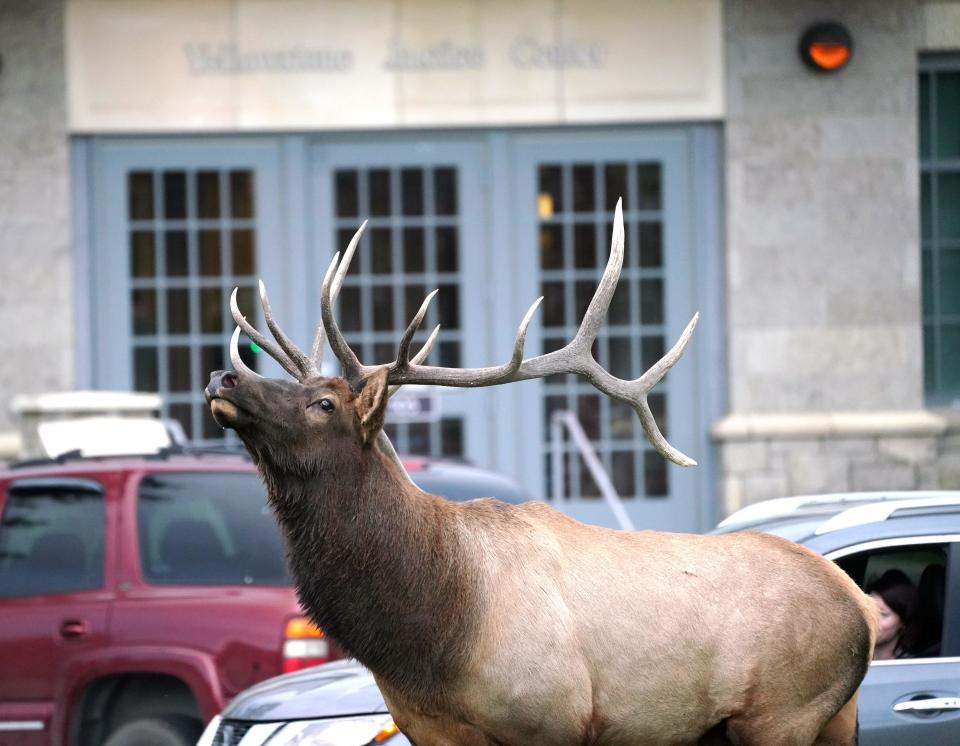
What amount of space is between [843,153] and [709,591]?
9.10 m

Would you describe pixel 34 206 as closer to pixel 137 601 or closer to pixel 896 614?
pixel 137 601

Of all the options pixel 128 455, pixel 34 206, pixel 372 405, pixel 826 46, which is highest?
pixel 826 46

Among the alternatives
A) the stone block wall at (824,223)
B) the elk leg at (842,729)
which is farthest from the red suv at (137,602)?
the stone block wall at (824,223)

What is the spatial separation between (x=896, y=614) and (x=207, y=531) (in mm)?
3247

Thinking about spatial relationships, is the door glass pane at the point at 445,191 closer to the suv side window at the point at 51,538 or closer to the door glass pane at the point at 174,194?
the door glass pane at the point at 174,194

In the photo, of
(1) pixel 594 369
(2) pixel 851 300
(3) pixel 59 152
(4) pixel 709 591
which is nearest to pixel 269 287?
(3) pixel 59 152

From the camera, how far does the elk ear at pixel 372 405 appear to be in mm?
4457

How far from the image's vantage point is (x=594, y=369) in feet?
16.4

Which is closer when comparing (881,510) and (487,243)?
(881,510)

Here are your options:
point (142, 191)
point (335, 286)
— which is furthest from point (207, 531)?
point (142, 191)

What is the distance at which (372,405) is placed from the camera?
446 centimetres

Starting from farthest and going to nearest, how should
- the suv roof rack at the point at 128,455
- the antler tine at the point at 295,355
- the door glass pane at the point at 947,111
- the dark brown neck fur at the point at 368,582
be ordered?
the door glass pane at the point at 947,111 < the suv roof rack at the point at 128,455 < the antler tine at the point at 295,355 < the dark brown neck fur at the point at 368,582

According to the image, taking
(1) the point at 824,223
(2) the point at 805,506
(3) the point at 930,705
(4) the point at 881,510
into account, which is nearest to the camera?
(3) the point at 930,705

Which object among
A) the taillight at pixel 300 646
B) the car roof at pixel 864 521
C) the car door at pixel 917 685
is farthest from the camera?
the taillight at pixel 300 646
